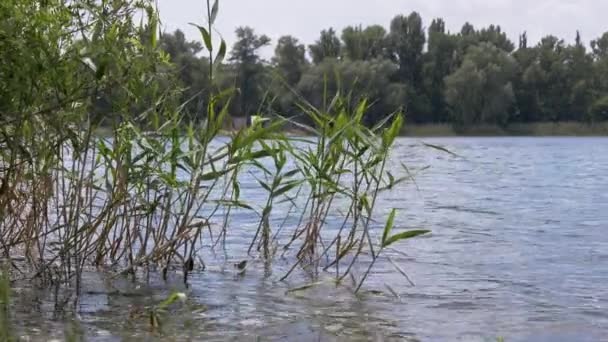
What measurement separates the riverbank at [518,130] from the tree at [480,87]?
1433 millimetres

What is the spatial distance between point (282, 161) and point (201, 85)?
164 cm

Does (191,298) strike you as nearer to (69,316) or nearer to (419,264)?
(69,316)

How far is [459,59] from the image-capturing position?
309 ft

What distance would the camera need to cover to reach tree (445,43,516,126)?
8525cm

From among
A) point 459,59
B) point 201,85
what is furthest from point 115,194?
point 459,59

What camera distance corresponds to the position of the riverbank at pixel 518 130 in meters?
89.2

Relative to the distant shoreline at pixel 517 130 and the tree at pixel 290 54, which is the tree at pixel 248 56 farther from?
the distant shoreline at pixel 517 130

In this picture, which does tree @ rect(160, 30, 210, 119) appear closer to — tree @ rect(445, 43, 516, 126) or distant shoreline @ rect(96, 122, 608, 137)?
tree @ rect(445, 43, 516, 126)

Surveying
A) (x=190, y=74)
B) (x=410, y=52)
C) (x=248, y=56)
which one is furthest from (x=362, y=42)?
(x=190, y=74)

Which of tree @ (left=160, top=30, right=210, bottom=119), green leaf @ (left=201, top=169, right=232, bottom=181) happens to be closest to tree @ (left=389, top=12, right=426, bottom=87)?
tree @ (left=160, top=30, right=210, bottom=119)

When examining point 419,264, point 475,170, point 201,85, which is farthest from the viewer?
point 475,170

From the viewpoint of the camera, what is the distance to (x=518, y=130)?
9419cm

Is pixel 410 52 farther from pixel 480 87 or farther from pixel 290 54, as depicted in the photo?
pixel 290 54

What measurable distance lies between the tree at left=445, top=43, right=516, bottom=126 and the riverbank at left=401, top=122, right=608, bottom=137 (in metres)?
1.43
